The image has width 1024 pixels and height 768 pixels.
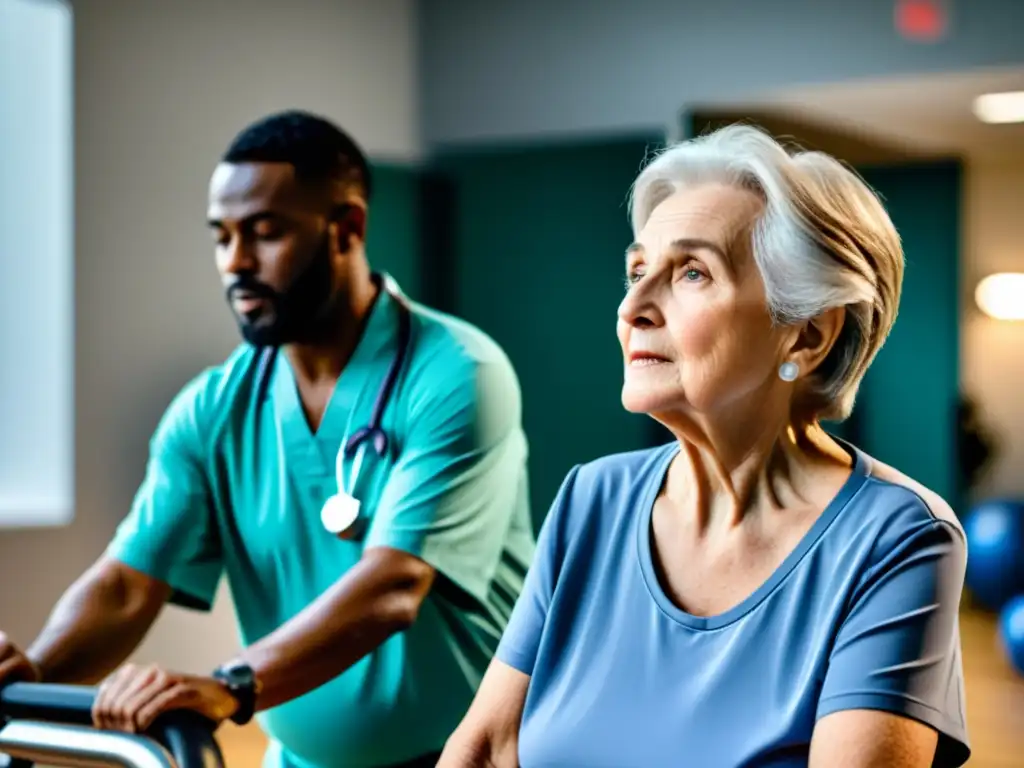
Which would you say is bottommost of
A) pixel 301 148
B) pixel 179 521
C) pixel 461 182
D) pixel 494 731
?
pixel 494 731

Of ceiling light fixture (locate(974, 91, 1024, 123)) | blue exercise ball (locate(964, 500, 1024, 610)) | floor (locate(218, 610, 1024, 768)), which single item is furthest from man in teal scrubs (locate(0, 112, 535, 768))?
blue exercise ball (locate(964, 500, 1024, 610))

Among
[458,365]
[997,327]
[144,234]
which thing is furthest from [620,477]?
[997,327]

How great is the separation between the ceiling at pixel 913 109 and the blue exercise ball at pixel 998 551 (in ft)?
5.94

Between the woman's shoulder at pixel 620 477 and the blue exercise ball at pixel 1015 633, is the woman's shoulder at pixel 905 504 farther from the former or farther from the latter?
the blue exercise ball at pixel 1015 633

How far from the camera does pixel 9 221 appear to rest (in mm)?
4109

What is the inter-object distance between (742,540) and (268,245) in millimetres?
762

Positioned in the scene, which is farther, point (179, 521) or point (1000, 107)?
point (1000, 107)

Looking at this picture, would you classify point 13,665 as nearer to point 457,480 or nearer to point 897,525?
point 457,480

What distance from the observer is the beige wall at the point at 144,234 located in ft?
14.2

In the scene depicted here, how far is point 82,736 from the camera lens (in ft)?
3.86

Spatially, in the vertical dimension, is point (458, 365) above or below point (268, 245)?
below

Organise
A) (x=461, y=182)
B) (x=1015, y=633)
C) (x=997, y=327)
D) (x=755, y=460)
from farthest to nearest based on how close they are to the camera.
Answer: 1. (x=997, y=327)
2. (x=461, y=182)
3. (x=1015, y=633)
4. (x=755, y=460)

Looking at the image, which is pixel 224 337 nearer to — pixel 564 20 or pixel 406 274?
pixel 406 274

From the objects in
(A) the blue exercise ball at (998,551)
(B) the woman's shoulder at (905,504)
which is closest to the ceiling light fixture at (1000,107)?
(A) the blue exercise ball at (998,551)
